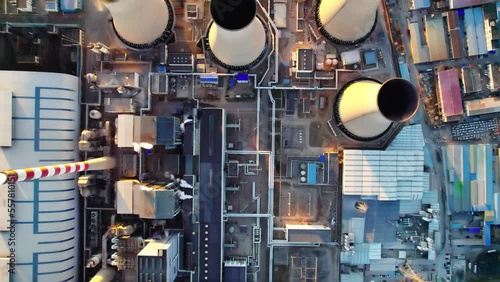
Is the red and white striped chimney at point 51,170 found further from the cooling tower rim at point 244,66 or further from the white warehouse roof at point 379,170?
the white warehouse roof at point 379,170

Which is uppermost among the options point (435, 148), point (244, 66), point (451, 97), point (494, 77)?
point (244, 66)

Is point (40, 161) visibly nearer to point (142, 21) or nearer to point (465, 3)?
point (142, 21)

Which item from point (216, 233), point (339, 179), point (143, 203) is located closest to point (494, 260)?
point (339, 179)

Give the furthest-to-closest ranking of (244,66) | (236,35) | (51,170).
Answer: (244,66) → (236,35) → (51,170)

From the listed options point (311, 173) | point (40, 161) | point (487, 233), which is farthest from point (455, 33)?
point (40, 161)

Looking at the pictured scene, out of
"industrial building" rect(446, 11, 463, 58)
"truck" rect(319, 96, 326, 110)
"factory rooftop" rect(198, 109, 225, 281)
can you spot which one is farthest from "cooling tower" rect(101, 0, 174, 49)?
"industrial building" rect(446, 11, 463, 58)

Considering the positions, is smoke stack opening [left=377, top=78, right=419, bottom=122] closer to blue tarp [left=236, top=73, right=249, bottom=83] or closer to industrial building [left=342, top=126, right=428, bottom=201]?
industrial building [left=342, top=126, right=428, bottom=201]

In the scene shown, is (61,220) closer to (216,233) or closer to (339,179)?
(216,233)
